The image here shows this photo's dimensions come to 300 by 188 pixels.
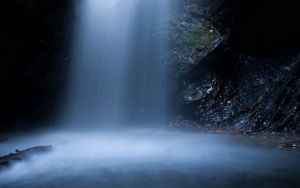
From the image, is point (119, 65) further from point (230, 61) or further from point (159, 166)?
point (159, 166)

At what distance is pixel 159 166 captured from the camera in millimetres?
6375

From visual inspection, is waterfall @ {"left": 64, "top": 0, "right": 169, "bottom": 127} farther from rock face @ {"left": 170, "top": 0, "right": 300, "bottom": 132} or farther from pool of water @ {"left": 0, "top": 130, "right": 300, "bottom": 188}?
pool of water @ {"left": 0, "top": 130, "right": 300, "bottom": 188}

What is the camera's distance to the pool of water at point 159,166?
5301 millimetres

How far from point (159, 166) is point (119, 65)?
8.81m

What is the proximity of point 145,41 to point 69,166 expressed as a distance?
339 inches

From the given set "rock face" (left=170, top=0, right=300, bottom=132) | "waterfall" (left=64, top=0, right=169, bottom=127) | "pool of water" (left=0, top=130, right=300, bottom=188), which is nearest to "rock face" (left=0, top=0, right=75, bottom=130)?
"waterfall" (left=64, top=0, right=169, bottom=127)

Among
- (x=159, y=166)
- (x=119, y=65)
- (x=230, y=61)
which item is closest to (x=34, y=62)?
(x=119, y=65)

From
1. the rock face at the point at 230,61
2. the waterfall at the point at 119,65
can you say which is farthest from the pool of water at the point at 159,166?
the waterfall at the point at 119,65

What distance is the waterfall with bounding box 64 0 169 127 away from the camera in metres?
13.8

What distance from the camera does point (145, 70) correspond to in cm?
1398

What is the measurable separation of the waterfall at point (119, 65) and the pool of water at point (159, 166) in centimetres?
467

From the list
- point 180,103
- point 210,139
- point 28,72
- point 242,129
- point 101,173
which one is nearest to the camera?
point 101,173

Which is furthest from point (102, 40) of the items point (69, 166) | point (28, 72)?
point (69, 166)

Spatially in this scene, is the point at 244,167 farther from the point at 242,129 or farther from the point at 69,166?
the point at 242,129
